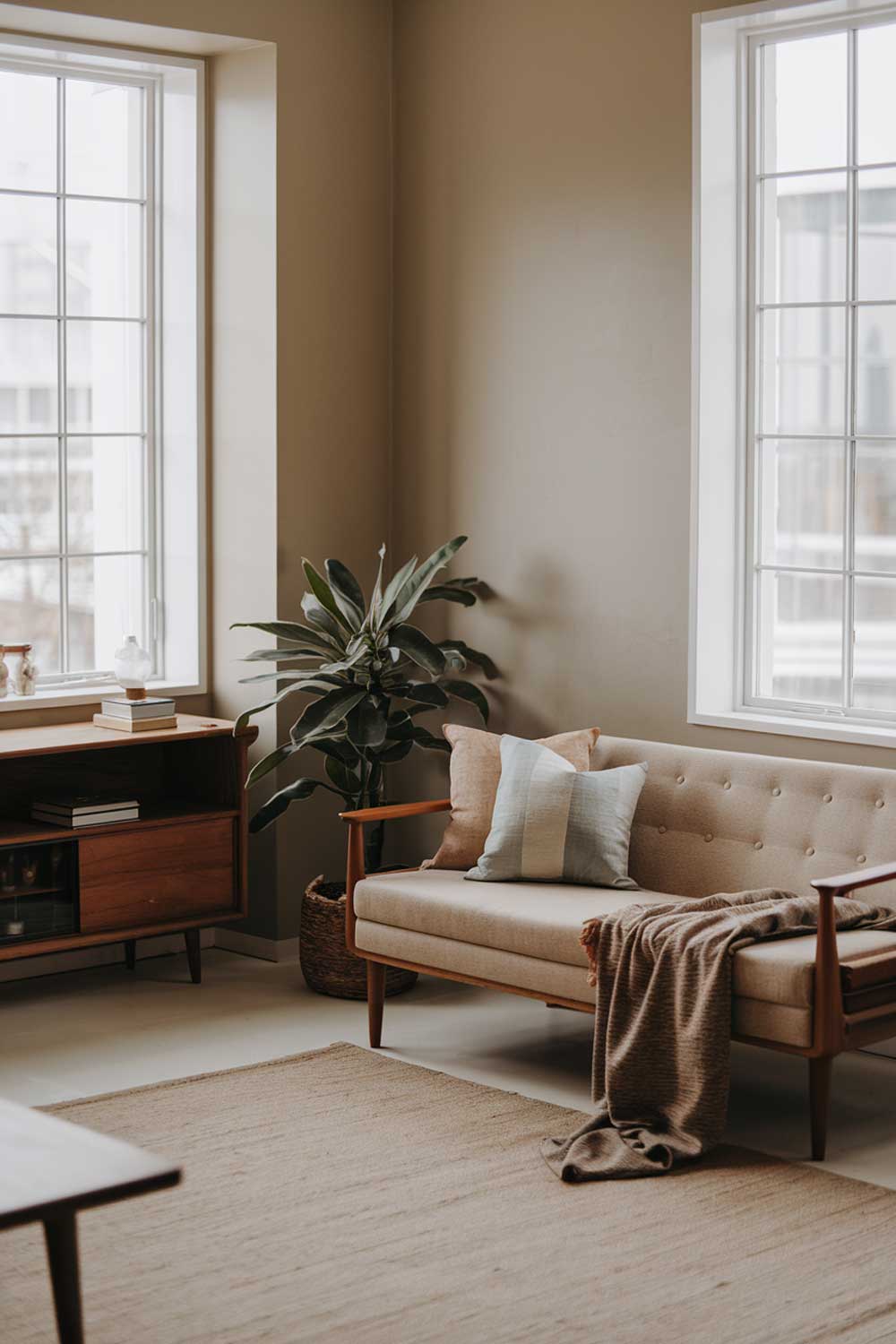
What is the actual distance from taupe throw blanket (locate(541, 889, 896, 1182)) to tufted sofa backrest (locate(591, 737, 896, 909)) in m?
0.25

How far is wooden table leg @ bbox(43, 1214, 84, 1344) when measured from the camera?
254 centimetres

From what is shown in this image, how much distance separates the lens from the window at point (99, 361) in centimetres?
556

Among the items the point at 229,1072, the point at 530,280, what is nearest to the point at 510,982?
the point at 229,1072

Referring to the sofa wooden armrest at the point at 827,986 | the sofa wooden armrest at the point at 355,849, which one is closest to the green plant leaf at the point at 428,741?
the sofa wooden armrest at the point at 355,849

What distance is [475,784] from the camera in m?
4.96

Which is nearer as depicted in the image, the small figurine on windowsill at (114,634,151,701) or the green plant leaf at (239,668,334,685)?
the green plant leaf at (239,668,334,685)

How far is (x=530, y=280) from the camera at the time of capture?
217 inches

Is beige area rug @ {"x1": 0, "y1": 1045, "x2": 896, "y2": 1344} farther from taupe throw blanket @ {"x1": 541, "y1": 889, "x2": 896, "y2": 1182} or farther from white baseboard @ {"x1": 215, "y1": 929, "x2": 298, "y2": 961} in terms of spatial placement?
white baseboard @ {"x1": 215, "y1": 929, "x2": 298, "y2": 961}

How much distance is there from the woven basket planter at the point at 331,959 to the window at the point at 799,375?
4.03 feet

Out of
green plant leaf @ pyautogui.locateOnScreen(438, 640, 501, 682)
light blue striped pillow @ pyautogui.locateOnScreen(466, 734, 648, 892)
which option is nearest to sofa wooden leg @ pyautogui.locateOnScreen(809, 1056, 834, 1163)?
light blue striped pillow @ pyautogui.locateOnScreen(466, 734, 648, 892)

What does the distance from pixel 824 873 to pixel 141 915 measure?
2.09m

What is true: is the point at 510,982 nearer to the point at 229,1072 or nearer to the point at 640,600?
the point at 229,1072

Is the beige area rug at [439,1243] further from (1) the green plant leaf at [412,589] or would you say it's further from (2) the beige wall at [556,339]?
(1) the green plant leaf at [412,589]

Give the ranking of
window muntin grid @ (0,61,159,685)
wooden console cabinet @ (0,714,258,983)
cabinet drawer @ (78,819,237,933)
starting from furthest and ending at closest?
window muntin grid @ (0,61,159,685), cabinet drawer @ (78,819,237,933), wooden console cabinet @ (0,714,258,983)
